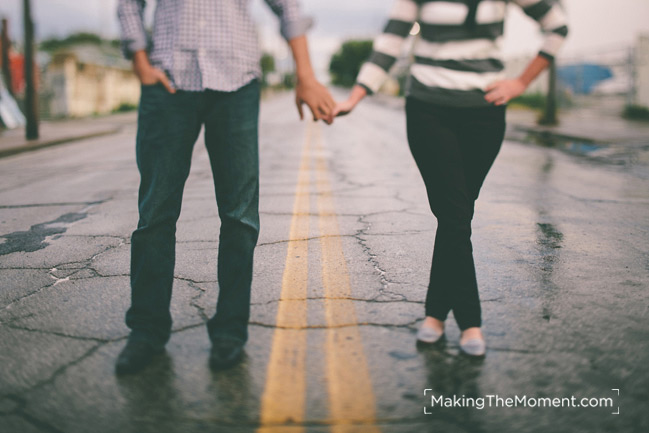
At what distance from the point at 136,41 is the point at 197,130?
1.46 feet

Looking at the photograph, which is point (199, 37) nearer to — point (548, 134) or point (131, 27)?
point (131, 27)

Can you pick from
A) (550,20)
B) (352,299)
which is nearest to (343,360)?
(352,299)

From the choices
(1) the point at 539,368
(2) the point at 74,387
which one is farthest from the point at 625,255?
(2) the point at 74,387

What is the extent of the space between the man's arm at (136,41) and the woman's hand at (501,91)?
1318 mm

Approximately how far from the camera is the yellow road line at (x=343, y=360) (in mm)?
2344

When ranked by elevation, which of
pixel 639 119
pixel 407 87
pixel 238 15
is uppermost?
pixel 238 15

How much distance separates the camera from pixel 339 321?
10.9 ft

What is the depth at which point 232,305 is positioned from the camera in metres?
2.84

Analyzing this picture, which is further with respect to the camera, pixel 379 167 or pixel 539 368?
pixel 379 167

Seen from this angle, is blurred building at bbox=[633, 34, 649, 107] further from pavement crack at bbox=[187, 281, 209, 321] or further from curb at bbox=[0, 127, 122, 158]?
pavement crack at bbox=[187, 281, 209, 321]

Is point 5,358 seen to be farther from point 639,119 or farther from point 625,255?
point 639,119

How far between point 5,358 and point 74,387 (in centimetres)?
55

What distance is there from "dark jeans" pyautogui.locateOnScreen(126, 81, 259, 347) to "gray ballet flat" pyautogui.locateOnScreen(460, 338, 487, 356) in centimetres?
99

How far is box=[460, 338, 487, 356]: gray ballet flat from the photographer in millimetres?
2859
